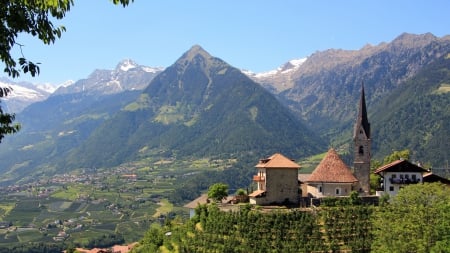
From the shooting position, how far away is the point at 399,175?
67688 millimetres

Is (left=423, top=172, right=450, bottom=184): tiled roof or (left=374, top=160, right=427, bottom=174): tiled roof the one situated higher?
(left=374, top=160, right=427, bottom=174): tiled roof

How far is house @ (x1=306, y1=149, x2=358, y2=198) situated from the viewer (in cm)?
6688

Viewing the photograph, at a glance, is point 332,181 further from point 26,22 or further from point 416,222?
point 26,22

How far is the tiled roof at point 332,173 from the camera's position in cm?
6706

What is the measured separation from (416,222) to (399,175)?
18.1 metres

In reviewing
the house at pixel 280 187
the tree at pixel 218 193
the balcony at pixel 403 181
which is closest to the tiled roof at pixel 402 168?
the balcony at pixel 403 181

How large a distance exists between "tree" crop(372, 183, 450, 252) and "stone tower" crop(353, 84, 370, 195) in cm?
1275

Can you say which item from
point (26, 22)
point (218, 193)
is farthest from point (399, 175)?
point (26, 22)

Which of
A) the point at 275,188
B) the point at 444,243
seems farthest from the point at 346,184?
the point at 444,243

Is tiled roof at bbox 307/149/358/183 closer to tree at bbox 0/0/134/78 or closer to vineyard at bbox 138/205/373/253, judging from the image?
vineyard at bbox 138/205/373/253

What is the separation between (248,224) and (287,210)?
16.9 ft

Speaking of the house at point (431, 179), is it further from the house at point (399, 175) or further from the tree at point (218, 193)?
the tree at point (218, 193)

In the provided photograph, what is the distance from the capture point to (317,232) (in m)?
58.2

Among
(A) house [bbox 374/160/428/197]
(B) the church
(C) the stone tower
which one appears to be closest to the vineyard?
(B) the church
